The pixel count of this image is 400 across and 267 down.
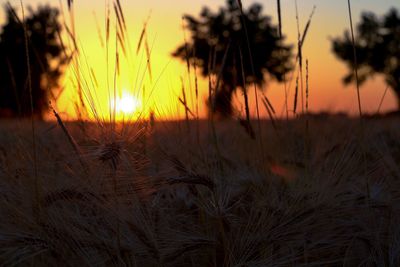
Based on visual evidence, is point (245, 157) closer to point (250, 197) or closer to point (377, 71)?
point (250, 197)

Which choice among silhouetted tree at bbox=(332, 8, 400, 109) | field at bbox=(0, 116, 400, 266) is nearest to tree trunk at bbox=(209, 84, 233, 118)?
field at bbox=(0, 116, 400, 266)

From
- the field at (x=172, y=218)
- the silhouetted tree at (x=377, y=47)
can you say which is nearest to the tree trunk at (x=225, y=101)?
the field at (x=172, y=218)

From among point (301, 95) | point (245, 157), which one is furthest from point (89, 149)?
point (245, 157)

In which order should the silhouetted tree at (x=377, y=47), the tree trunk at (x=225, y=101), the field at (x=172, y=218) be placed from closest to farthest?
1. the field at (x=172, y=218)
2. the tree trunk at (x=225, y=101)
3. the silhouetted tree at (x=377, y=47)

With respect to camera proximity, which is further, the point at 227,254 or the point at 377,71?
the point at 377,71

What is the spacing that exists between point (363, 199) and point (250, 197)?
0.24 metres

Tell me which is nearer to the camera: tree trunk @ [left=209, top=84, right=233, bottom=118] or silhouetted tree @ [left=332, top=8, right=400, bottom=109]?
tree trunk @ [left=209, top=84, right=233, bottom=118]

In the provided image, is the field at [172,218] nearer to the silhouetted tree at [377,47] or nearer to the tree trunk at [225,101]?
the tree trunk at [225,101]

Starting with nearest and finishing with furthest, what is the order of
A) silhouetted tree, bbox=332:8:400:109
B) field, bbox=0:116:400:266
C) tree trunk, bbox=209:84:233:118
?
field, bbox=0:116:400:266
tree trunk, bbox=209:84:233:118
silhouetted tree, bbox=332:8:400:109

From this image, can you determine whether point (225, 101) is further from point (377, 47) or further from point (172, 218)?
point (377, 47)

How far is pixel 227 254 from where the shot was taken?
3.04 ft

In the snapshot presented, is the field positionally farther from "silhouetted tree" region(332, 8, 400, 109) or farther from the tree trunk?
"silhouetted tree" region(332, 8, 400, 109)

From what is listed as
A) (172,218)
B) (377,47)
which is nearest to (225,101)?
(172,218)

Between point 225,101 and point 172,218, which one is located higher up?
point 225,101
